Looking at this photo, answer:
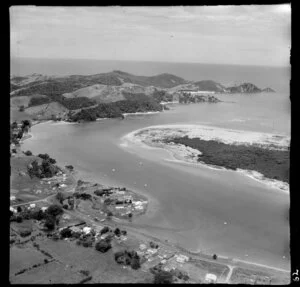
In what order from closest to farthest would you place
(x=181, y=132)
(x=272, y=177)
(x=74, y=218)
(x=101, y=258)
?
1. (x=101, y=258)
2. (x=74, y=218)
3. (x=272, y=177)
4. (x=181, y=132)

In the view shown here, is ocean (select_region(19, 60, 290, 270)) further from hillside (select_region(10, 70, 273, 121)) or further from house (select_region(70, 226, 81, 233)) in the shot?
hillside (select_region(10, 70, 273, 121))

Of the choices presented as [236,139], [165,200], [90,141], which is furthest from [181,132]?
[165,200]

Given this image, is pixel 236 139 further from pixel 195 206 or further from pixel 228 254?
pixel 228 254

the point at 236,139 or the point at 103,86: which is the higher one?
the point at 103,86

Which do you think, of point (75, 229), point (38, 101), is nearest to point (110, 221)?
point (75, 229)

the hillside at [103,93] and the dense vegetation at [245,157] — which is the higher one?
the hillside at [103,93]

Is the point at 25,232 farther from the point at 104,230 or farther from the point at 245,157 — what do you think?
the point at 245,157

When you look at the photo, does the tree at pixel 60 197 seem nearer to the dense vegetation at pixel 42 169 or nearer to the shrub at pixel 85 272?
the dense vegetation at pixel 42 169

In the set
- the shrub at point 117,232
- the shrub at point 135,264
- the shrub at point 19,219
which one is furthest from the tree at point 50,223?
the shrub at point 135,264
